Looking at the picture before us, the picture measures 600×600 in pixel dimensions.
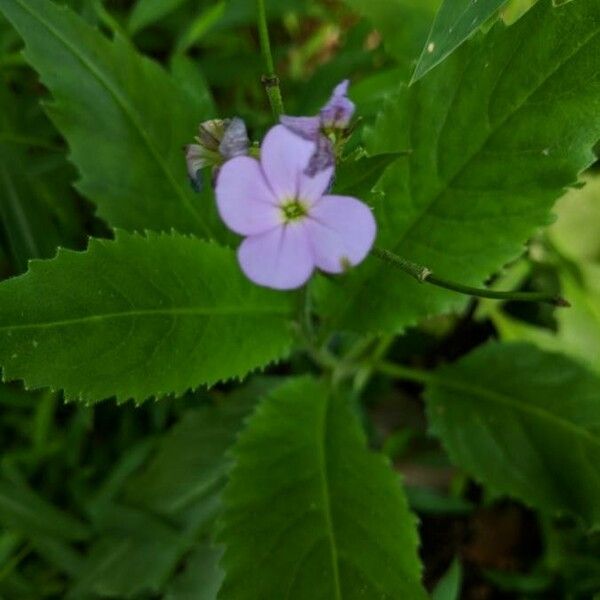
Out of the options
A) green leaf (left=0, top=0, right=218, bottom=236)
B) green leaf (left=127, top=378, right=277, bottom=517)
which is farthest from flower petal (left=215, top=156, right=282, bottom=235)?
green leaf (left=127, top=378, right=277, bottom=517)

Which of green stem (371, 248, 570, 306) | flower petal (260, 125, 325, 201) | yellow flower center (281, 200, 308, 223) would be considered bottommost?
green stem (371, 248, 570, 306)

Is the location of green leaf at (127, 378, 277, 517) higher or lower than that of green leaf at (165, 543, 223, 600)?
higher

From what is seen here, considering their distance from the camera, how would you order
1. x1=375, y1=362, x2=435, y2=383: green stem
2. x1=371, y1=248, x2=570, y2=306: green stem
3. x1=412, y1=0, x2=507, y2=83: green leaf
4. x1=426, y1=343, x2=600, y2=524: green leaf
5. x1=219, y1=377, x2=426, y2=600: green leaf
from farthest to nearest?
x1=375, y1=362, x2=435, y2=383: green stem < x1=426, y1=343, x2=600, y2=524: green leaf < x1=219, y1=377, x2=426, y2=600: green leaf < x1=412, y1=0, x2=507, y2=83: green leaf < x1=371, y1=248, x2=570, y2=306: green stem

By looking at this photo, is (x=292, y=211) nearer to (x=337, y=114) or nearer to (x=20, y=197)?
(x=337, y=114)

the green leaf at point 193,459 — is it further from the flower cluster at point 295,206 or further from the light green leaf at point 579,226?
the flower cluster at point 295,206

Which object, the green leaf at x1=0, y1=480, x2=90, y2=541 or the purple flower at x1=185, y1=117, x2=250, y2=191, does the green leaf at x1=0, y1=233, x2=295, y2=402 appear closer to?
the purple flower at x1=185, y1=117, x2=250, y2=191

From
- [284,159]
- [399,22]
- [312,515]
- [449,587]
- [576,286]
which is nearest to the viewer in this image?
[284,159]

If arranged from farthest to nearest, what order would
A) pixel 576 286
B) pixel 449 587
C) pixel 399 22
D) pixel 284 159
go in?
pixel 576 286
pixel 399 22
pixel 449 587
pixel 284 159

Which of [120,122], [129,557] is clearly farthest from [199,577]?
[120,122]

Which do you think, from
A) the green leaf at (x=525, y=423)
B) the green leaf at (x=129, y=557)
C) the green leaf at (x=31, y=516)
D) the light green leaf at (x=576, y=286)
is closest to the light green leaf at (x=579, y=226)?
the light green leaf at (x=576, y=286)
